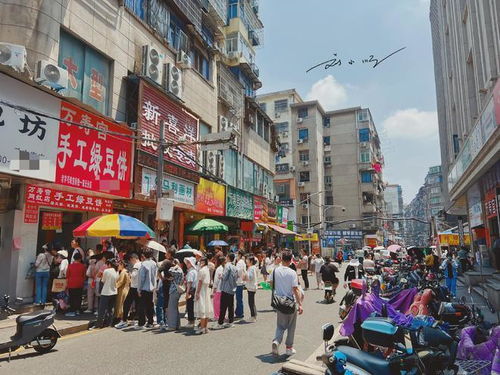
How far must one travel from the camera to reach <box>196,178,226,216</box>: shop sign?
70.2ft

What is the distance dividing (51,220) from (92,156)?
2.57 m

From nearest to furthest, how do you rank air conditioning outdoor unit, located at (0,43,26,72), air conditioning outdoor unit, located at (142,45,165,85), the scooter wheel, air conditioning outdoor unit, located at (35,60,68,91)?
the scooter wheel → air conditioning outdoor unit, located at (0,43,26,72) → air conditioning outdoor unit, located at (35,60,68,91) → air conditioning outdoor unit, located at (142,45,165,85)

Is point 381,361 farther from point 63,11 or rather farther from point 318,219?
point 318,219

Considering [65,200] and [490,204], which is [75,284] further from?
[490,204]

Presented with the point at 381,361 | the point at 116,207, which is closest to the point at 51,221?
the point at 116,207

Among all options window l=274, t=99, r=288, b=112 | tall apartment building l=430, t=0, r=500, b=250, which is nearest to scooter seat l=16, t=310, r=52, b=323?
tall apartment building l=430, t=0, r=500, b=250

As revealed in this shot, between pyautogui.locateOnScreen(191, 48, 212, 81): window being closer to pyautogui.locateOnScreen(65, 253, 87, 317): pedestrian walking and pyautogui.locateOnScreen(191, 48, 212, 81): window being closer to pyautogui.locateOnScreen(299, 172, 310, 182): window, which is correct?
pyautogui.locateOnScreen(65, 253, 87, 317): pedestrian walking

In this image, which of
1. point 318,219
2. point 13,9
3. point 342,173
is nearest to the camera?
point 13,9

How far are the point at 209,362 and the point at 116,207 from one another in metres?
10.9

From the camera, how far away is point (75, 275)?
10953mm

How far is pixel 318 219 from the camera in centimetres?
6191

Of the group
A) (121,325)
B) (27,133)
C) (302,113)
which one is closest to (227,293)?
(121,325)

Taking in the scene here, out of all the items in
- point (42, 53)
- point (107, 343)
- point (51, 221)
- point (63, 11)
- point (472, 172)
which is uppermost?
point (63, 11)

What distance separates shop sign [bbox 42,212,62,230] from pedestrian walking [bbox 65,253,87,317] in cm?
260
